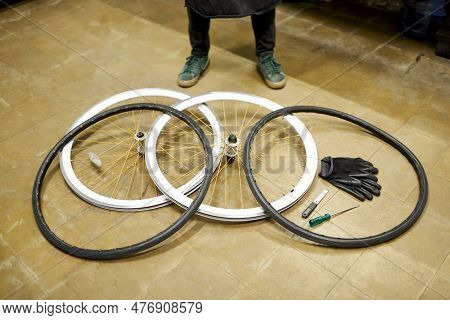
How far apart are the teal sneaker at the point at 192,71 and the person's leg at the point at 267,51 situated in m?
0.33

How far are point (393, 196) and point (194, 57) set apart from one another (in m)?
1.32

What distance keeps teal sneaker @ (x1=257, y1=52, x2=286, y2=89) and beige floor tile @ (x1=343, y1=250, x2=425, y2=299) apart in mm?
1091

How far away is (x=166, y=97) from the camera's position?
1909mm

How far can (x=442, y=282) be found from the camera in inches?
48.3

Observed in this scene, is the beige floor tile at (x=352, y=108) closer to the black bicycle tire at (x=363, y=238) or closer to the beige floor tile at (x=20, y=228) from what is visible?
the black bicycle tire at (x=363, y=238)

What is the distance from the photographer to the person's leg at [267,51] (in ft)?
6.35

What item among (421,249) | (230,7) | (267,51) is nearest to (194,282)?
(421,249)

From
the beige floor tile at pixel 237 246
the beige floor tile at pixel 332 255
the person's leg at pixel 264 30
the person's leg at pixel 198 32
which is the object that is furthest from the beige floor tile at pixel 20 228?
the person's leg at pixel 264 30

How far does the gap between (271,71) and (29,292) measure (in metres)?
1.59

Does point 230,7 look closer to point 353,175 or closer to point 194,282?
point 353,175

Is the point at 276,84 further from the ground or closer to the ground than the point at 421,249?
further from the ground

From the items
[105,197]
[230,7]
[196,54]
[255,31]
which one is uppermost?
[230,7]

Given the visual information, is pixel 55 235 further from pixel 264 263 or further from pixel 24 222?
pixel 264 263

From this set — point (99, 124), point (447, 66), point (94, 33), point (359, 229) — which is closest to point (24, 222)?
point (99, 124)
